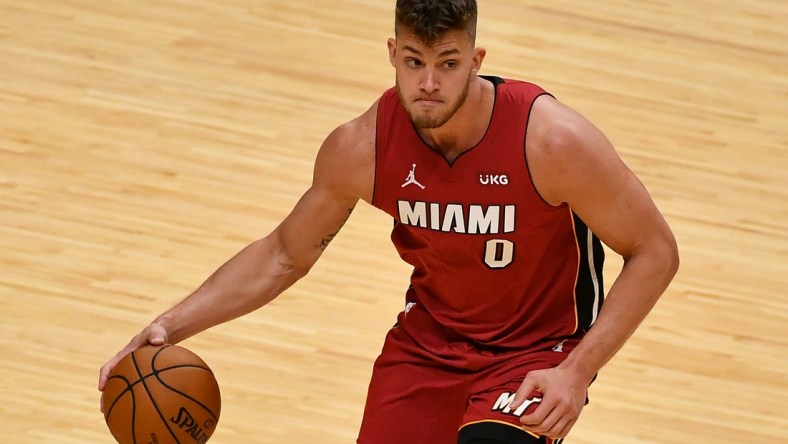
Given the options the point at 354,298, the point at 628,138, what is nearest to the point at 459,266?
the point at 354,298

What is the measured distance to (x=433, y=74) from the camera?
3.58 meters

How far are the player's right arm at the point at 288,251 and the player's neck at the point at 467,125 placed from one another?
0.20 m

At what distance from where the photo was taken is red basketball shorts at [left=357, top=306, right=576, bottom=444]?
387cm

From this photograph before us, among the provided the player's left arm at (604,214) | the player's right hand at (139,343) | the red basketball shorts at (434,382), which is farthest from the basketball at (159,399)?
the player's left arm at (604,214)

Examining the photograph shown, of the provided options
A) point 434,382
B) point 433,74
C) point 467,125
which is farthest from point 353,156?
point 434,382

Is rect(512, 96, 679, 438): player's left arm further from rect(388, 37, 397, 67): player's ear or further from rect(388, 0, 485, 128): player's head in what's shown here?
rect(388, 37, 397, 67): player's ear

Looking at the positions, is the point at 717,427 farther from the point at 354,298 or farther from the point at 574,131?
the point at 574,131

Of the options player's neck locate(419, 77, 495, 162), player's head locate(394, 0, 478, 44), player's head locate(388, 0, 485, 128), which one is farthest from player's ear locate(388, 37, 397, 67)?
player's neck locate(419, 77, 495, 162)

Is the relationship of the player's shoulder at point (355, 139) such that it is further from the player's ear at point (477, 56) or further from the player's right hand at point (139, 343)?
the player's right hand at point (139, 343)

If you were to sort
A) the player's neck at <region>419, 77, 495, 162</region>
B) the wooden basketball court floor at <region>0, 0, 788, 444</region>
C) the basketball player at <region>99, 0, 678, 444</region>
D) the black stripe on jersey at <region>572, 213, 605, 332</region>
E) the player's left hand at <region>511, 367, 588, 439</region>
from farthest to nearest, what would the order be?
the wooden basketball court floor at <region>0, 0, 788, 444</region> → the black stripe on jersey at <region>572, 213, 605, 332</region> → the player's neck at <region>419, 77, 495, 162</region> → the basketball player at <region>99, 0, 678, 444</region> → the player's left hand at <region>511, 367, 588, 439</region>

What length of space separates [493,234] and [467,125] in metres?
0.29

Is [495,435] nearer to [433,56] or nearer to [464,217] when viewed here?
[464,217]

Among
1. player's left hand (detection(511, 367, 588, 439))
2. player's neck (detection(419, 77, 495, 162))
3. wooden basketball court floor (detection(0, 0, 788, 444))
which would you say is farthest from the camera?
wooden basketball court floor (detection(0, 0, 788, 444))

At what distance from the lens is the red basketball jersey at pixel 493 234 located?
3.79 meters
